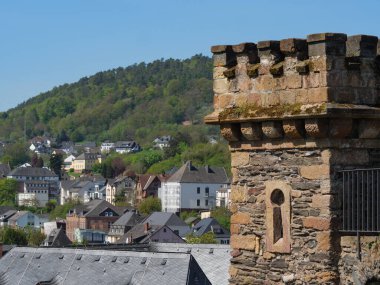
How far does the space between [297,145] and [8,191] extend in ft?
608

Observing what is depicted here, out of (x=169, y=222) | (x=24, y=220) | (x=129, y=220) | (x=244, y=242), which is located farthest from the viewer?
(x=24, y=220)

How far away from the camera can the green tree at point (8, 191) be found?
193625 millimetres

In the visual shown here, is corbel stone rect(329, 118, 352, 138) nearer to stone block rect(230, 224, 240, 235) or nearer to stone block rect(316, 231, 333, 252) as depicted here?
stone block rect(316, 231, 333, 252)

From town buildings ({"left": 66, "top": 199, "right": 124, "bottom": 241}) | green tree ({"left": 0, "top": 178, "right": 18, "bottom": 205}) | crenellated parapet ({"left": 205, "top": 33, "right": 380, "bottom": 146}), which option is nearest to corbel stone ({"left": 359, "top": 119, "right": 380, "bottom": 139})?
crenellated parapet ({"left": 205, "top": 33, "right": 380, "bottom": 146})

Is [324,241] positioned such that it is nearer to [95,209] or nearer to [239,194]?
[239,194]

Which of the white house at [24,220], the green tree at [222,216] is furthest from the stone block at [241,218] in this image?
the white house at [24,220]

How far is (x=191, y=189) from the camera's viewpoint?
6206 inches

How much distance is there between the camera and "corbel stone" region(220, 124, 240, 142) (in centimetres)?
1273

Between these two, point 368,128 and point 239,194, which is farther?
point 239,194

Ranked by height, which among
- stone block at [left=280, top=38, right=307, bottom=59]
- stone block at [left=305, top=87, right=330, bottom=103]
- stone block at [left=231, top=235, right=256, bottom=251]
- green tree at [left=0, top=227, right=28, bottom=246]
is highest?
stone block at [left=280, top=38, right=307, bottom=59]

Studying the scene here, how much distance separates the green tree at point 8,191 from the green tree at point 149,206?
130 feet

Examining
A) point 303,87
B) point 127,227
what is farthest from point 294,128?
point 127,227

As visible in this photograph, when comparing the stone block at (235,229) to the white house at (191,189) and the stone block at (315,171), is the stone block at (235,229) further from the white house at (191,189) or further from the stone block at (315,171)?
the white house at (191,189)

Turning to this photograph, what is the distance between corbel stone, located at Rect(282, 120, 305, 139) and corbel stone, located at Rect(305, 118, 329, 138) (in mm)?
130
